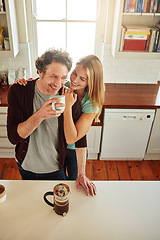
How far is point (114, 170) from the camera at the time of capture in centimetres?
289

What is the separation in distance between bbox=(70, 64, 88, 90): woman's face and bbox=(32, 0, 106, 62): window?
124 cm

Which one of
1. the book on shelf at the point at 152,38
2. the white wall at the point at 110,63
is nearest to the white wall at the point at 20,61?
the white wall at the point at 110,63

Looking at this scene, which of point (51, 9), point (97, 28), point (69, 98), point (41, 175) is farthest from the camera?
point (97, 28)

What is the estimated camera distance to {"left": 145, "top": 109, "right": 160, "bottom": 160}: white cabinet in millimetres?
2696

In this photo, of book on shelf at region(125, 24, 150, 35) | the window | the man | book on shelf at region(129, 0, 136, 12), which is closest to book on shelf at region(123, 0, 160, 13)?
book on shelf at region(129, 0, 136, 12)

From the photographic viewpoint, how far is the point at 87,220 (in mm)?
1162

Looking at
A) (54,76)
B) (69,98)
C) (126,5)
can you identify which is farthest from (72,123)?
(126,5)

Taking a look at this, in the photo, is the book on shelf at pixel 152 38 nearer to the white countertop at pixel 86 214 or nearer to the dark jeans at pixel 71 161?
the dark jeans at pixel 71 161

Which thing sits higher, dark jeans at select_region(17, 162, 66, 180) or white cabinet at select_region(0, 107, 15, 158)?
dark jeans at select_region(17, 162, 66, 180)

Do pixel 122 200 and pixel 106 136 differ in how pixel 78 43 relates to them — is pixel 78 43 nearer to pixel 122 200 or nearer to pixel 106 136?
pixel 106 136

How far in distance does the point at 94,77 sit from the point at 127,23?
1.53 metres

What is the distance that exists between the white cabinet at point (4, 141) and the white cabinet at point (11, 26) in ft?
2.07

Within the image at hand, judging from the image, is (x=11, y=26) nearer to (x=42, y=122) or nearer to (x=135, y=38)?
(x=135, y=38)

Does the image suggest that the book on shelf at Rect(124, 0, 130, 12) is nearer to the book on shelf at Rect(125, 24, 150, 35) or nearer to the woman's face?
the book on shelf at Rect(125, 24, 150, 35)
